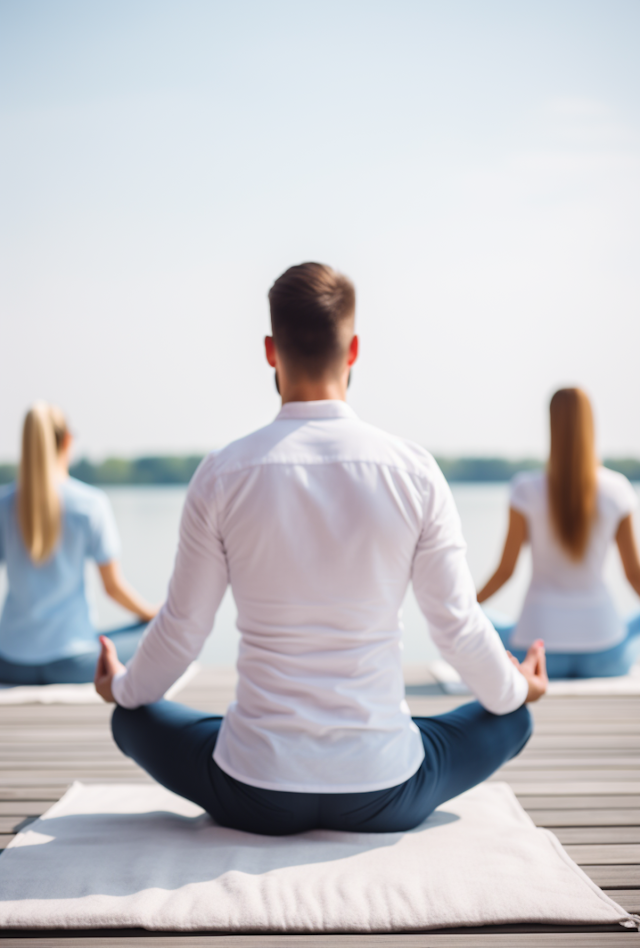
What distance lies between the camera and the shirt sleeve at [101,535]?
10.1 ft

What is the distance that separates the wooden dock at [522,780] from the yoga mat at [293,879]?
22 mm

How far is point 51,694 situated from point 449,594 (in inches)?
80.0

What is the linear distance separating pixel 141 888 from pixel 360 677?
473 mm

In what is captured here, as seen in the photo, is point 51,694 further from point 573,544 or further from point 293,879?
point 573,544

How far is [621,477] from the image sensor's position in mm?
3064

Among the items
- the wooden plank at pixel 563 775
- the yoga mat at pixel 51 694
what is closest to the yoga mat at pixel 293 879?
the wooden plank at pixel 563 775

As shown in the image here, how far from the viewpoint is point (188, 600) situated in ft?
4.36

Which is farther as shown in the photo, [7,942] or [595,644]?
[595,644]

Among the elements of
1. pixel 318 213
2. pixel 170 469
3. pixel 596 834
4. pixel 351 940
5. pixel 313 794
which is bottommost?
pixel 170 469

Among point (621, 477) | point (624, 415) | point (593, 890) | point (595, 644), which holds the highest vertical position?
point (621, 477)

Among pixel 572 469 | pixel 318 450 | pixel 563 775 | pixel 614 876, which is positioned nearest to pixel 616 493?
pixel 572 469

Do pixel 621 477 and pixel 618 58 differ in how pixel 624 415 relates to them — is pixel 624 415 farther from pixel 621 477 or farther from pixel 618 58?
pixel 621 477

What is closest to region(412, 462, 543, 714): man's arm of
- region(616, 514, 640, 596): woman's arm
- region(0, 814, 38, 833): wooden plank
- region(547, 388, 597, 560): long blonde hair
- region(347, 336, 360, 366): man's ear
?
region(347, 336, 360, 366): man's ear

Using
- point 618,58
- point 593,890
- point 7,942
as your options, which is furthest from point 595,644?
point 618,58
